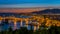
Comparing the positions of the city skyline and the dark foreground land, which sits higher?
the city skyline

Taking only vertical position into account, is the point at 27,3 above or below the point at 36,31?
above

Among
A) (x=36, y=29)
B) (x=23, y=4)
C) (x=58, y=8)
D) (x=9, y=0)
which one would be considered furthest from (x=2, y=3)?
(x=58, y=8)

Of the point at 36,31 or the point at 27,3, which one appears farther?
the point at 27,3

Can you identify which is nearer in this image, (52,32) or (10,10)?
(52,32)

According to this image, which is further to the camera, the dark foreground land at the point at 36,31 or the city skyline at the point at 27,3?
the city skyline at the point at 27,3

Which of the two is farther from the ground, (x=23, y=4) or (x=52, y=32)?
(x=23, y=4)

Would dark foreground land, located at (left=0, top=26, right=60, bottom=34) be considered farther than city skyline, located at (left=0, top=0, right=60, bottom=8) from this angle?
No

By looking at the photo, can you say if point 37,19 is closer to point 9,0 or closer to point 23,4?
point 23,4

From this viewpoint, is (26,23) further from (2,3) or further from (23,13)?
(2,3)

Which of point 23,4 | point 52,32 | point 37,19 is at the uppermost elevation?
point 23,4

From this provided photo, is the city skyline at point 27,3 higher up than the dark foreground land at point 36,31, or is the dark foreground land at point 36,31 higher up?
the city skyline at point 27,3
